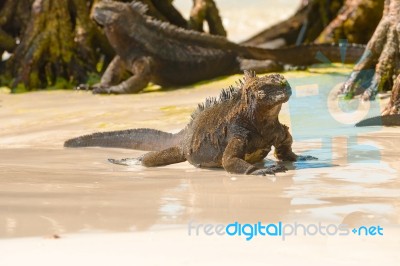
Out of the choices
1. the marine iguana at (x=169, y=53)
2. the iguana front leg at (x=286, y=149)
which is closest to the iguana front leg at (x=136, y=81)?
the marine iguana at (x=169, y=53)

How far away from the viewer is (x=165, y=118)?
402 inches

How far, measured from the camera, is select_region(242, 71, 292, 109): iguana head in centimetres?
662

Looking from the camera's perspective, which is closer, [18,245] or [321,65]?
[18,245]

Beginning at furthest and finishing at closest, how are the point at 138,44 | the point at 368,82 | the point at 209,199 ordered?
the point at 138,44
the point at 368,82
the point at 209,199

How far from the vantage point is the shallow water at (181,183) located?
15.9 ft

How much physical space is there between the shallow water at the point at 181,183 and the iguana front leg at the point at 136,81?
2.95 metres

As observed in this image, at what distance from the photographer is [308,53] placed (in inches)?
577

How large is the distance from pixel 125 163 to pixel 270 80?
4.51 ft

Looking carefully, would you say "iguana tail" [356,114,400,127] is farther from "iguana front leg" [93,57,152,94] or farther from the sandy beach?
"iguana front leg" [93,57,152,94]

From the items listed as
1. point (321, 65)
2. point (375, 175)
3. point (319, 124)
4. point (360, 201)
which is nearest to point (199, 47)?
point (321, 65)

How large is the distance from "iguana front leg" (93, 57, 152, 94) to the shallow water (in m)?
2.95

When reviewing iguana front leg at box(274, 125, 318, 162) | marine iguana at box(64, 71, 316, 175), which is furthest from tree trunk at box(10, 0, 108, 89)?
iguana front leg at box(274, 125, 318, 162)

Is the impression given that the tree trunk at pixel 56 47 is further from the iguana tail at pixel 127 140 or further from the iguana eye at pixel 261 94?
the iguana eye at pixel 261 94

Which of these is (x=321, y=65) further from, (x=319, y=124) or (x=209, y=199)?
(x=209, y=199)
